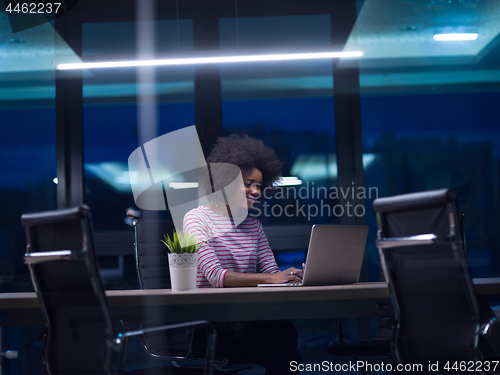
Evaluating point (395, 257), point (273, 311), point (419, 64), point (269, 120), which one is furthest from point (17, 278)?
point (419, 64)

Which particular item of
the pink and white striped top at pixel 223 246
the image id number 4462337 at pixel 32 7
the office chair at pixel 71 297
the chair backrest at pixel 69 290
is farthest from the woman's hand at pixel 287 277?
the image id number 4462337 at pixel 32 7

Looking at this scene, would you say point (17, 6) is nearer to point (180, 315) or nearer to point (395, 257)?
point (180, 315)

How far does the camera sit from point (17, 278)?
3879 mm

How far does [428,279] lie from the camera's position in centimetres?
150

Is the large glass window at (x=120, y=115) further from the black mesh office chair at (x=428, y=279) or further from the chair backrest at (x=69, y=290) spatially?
the black mesh office chair at (x=428, y=279)

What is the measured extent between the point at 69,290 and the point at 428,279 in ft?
3.75

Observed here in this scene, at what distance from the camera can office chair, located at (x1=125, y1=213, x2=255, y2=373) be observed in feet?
7.41

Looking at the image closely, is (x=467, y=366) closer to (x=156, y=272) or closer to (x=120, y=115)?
(x=156, y=272)

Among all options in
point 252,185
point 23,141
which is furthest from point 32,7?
point 252,185

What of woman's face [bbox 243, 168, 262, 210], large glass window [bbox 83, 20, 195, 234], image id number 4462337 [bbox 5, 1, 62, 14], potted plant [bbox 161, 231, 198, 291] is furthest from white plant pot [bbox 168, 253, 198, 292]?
image id number 4462337 [bbox 5, 1, 62, 14]

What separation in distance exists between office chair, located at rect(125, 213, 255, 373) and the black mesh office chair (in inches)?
34.4

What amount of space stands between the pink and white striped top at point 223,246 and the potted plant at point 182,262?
11.1 inches

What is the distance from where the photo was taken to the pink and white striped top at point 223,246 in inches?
88.9

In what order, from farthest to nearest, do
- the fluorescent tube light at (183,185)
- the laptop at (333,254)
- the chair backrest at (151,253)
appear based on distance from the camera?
the fluorescent tube light at (183,185) → the chair backrest at (151,253) → the laptop at (333,254)
